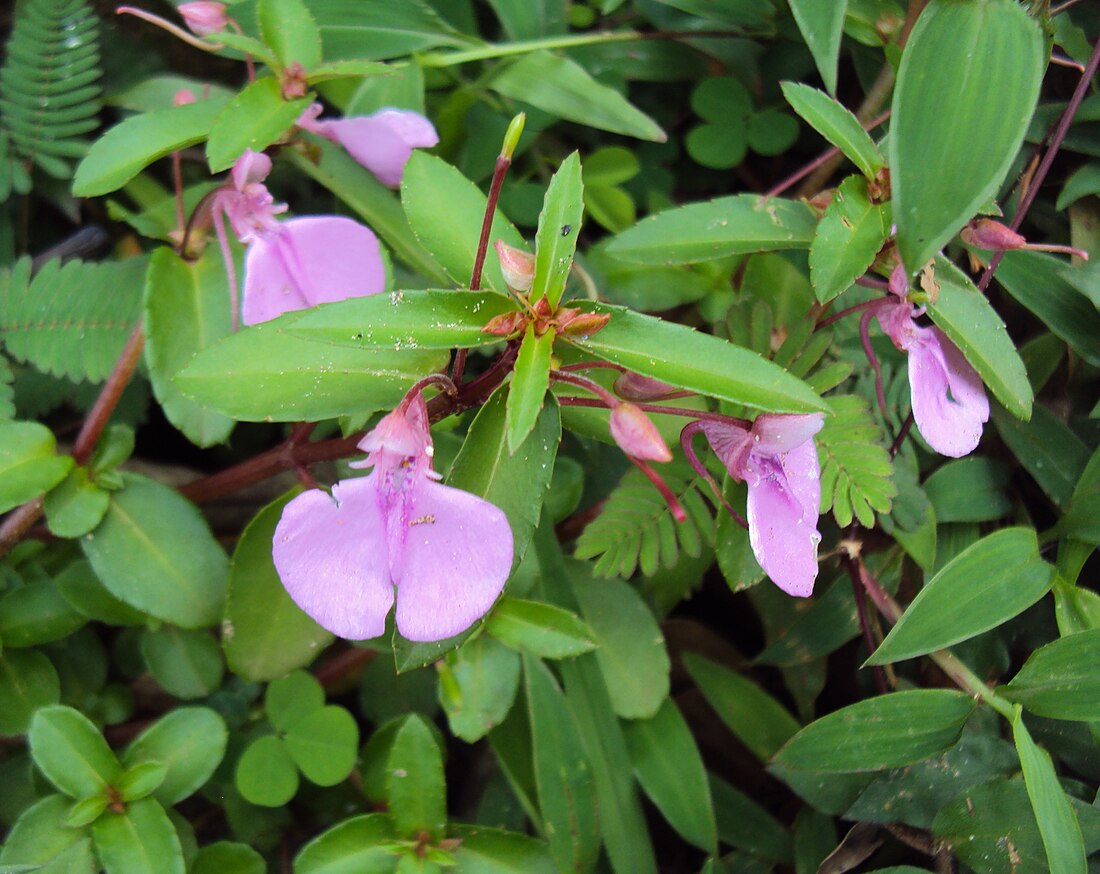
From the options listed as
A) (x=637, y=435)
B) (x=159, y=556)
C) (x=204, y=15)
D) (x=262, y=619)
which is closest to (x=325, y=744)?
(x=262, y=619)

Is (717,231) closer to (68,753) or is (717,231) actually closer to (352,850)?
(352,850)

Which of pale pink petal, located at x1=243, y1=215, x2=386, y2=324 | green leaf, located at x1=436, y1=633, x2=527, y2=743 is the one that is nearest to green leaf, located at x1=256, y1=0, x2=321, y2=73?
pale pink petal, located at x1=243, y1=215, x2=386, y2=324

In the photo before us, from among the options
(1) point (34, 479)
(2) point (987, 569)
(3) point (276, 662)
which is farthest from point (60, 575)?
(2) point (987, 569)

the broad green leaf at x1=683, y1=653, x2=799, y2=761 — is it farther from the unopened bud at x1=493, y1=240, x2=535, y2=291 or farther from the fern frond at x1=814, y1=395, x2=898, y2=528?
the unopened bud at x1=493, y1=240, x2=535, y2=291

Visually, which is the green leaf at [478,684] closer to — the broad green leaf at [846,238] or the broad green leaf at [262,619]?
the broad green leaf at [262,619]

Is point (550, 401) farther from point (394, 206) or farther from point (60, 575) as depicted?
point (60, 575)

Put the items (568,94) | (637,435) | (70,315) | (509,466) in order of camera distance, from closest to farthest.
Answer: (637,435)
(509,466)
(70,315)
(568,94)
